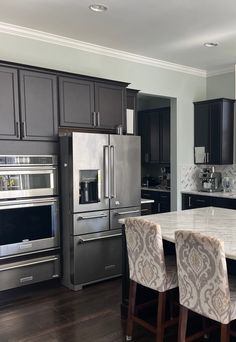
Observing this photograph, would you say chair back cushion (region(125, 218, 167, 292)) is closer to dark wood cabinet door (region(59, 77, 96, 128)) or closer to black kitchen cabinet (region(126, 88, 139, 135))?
dark wood cabinet door (region(59, 77, 96, 128))

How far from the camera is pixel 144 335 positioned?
9.47 ft

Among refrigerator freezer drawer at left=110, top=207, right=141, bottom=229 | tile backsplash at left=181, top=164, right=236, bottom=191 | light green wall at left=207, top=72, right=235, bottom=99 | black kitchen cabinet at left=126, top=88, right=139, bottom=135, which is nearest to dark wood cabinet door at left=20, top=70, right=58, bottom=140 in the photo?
refrigerator freezer drawer at left=110, top=207, right=141, bottom=229

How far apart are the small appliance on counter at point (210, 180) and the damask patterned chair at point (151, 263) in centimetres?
339

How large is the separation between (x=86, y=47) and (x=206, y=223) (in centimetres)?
281

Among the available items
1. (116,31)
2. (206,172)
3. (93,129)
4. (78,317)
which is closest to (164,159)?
(206,172)

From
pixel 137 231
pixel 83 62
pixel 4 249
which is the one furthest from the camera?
pixel 83 62

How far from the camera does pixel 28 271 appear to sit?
371cm

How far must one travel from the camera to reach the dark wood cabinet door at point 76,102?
394 cm

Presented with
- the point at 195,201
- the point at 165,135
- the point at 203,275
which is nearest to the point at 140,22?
the point at 203,275

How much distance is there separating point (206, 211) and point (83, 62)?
2.45m

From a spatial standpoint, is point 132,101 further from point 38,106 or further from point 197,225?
point 197,225

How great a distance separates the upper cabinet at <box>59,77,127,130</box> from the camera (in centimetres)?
396

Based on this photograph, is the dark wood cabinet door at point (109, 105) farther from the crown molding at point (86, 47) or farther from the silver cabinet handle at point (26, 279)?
the silver cabinet handle at point (26, 279)

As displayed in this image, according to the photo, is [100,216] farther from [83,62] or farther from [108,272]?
[83,62]
